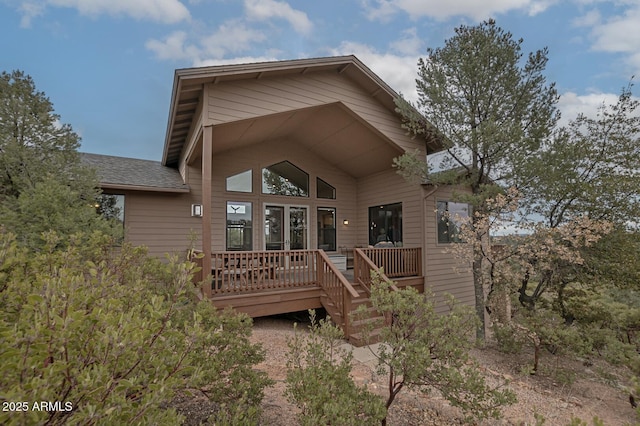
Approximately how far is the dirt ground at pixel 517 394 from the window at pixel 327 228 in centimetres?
375

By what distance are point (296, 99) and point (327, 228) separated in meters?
4.83

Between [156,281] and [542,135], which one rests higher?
[542,135]

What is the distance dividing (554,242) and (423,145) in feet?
12.1

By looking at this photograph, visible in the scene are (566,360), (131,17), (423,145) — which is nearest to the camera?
(566,360)

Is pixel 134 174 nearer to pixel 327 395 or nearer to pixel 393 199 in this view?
pixel 393 199

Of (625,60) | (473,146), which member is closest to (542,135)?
(473,146)

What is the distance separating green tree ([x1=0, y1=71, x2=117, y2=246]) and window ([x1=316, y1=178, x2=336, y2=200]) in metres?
6.13

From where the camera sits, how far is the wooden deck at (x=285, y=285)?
5.67 metres

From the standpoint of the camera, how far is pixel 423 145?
7949 millimetres

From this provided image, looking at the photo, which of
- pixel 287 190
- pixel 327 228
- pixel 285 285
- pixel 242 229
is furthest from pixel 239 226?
pixel 285 285

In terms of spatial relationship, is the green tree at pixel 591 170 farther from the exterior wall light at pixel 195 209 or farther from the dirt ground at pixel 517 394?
the exterior wall light at pixel 195 209

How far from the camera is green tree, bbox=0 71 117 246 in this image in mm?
4441

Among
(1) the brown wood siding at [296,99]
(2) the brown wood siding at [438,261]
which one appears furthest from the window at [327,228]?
(1) the brown wood siding at [296,99]

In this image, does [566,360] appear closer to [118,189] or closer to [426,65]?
[426,65]
